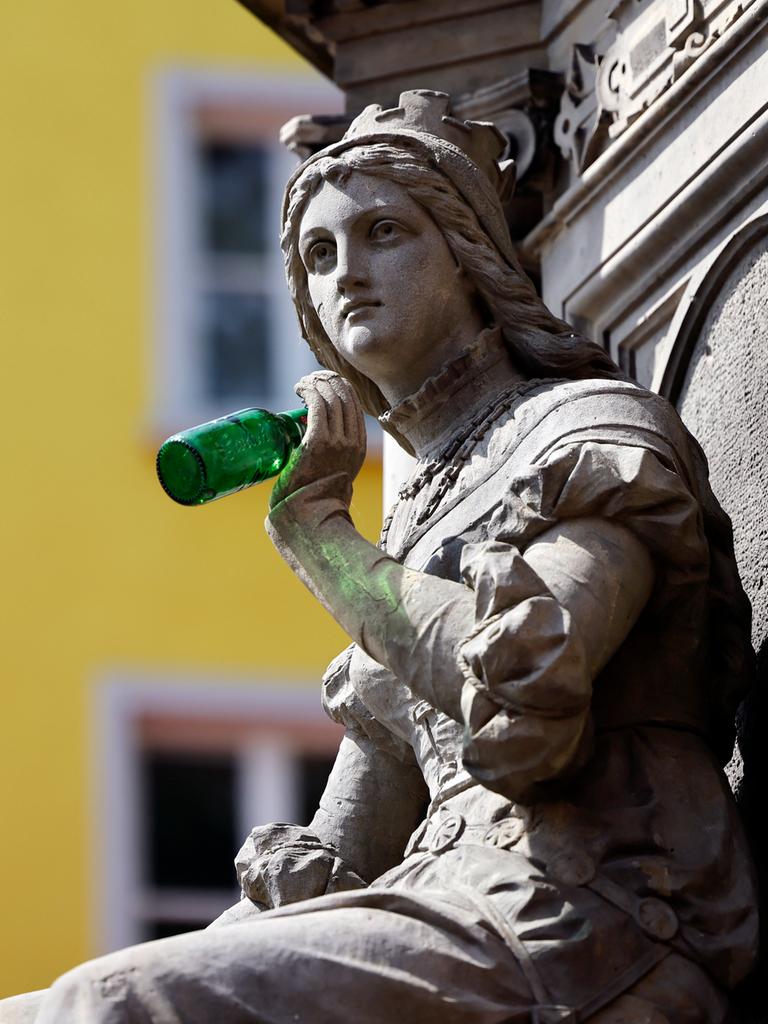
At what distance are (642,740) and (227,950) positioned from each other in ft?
2.53

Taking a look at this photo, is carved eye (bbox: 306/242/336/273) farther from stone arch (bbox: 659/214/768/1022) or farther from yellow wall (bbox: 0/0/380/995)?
yellow wall (bbox: 0/0/380/995)

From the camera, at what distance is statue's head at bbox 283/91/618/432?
5926mm

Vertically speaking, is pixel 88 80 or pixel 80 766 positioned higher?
pixel 88 80

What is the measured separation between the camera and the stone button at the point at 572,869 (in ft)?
17.4

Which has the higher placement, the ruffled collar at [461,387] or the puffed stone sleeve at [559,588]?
the ruffled collar at [461,387]

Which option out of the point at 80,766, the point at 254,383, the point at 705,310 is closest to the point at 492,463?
the point at 705,310

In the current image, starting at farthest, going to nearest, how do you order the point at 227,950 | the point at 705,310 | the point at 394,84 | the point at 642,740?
the point at 394,84 < the point at 705,310 < the point at 642,740 < the point at 227,950

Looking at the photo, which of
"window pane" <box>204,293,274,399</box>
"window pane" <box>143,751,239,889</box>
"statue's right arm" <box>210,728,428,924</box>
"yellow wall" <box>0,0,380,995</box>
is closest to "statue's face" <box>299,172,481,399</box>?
"statue's right arm" <box>210,728,428,924</box>

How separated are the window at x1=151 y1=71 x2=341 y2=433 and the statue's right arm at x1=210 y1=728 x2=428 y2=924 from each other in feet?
24.0

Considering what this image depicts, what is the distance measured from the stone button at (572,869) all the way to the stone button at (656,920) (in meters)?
0.08

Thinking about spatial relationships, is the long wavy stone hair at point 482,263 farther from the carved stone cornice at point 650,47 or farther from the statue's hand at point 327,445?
the carved stone cornice at point 650,47

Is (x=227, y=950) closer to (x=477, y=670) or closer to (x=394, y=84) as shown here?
(x=477, y=670)

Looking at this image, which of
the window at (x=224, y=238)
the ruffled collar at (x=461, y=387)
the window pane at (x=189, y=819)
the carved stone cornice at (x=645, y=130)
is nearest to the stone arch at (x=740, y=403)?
the carved stone cornice at (x=645, y=130)

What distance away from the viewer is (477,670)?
5.24 meters
